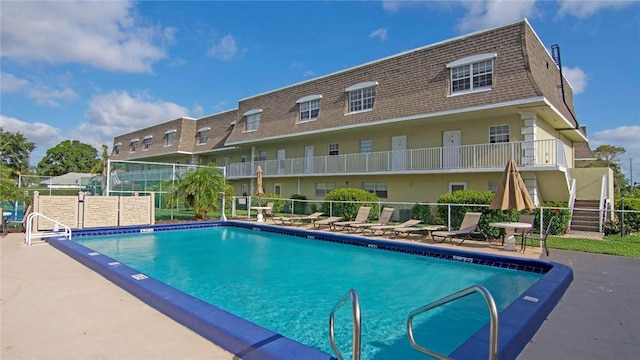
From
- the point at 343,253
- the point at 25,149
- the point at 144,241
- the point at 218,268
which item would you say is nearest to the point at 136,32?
the point at 144,241

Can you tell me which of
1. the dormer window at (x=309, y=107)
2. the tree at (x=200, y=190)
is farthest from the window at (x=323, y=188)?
the tree at (x=200, y=190)

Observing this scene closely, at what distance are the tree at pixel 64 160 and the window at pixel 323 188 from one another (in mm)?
55295

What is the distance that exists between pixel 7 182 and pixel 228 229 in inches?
330

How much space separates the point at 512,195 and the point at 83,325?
390 inches

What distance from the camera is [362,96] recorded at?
70.7 feet

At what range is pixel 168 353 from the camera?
3.44 m

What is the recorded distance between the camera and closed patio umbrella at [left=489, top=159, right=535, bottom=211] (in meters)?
9.66

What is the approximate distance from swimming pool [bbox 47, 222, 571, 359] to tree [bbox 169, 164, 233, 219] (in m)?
4.05

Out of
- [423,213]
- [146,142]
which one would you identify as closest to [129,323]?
[423,213]

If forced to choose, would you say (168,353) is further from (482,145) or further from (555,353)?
(482,145)

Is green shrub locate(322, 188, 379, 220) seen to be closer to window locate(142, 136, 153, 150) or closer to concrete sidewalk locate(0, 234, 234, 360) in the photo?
concrete sidewalk locate(0, 234, 234, 360)

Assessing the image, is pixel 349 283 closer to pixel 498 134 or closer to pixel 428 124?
pixel 498 134

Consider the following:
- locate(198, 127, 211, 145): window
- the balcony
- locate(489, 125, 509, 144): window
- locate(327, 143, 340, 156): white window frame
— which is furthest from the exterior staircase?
locate(198, 127, 211, 145): window

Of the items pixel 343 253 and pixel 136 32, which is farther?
pixel 136 32
